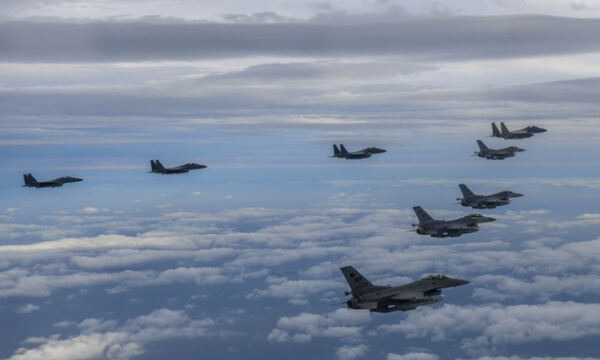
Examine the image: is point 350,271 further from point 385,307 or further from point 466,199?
point 466,199

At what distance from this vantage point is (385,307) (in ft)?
395

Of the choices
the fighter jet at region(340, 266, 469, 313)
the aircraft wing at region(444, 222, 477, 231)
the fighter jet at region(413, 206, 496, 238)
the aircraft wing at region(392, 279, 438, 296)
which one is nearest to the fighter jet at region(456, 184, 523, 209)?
the fighter jet at region(413, 206, 496, 238)

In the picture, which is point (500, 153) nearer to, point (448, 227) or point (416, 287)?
point (448, 227)

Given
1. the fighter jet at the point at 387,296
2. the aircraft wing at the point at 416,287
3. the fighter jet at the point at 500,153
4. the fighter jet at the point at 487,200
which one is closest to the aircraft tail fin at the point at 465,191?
the fighter jet at the point at 487,200

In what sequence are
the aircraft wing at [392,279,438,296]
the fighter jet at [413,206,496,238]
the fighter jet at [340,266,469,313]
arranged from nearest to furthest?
the fighter jet at [340,266,469,313] → the aircraft wing at [392,279,438,296] → the fighter jet at [413,206,496,238]

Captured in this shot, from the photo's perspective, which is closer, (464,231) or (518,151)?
(464,231)

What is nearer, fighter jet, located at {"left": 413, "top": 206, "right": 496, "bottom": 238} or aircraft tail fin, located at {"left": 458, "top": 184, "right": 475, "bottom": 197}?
fighter jet, located at {"left": 413, "top": 206, "right": 496, "bottom": 238}

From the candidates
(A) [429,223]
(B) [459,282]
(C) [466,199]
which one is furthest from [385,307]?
(C) [466,199]

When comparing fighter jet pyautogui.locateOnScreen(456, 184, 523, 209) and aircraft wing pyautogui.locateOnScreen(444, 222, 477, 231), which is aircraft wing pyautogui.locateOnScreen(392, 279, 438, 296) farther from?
fighter jet pyautogui.locateOnScreen(456, 184, 523, 209)

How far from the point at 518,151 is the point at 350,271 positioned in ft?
324

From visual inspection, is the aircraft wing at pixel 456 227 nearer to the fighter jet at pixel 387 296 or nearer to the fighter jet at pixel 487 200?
the fighter jet at pixel 487 200

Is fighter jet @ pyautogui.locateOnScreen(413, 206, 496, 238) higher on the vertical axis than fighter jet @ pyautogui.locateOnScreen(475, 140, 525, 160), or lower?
lower

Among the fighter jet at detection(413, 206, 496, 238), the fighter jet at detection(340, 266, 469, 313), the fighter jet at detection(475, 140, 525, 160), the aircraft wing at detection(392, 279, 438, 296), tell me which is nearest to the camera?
the fighter jet at detection(340, 266, 469, 313)

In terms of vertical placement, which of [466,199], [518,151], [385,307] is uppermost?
[518,151]
